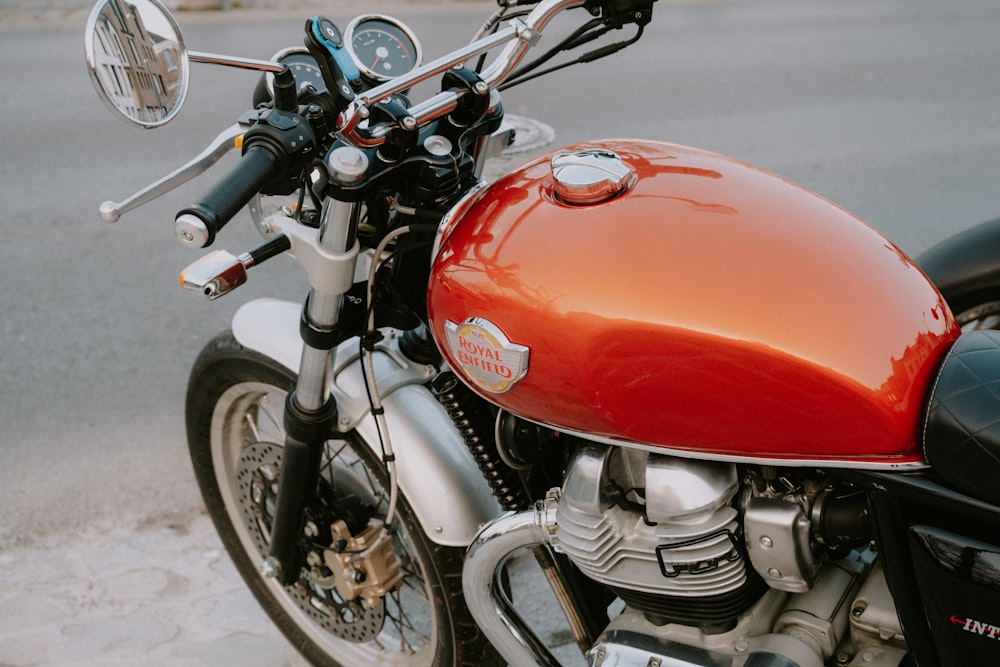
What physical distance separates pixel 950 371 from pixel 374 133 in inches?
34.8

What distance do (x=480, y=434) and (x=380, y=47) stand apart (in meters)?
0.71

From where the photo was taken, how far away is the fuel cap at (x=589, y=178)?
1481 millimetres

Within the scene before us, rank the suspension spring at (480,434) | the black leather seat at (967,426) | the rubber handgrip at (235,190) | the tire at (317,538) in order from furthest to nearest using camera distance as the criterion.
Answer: the tire at (317,538) → the suspension spring at (480,434) → the rubber handgrip at (235,190) → the black leather seat at (967,426)

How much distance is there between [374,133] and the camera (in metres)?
1.49

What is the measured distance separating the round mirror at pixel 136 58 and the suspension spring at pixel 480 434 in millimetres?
671

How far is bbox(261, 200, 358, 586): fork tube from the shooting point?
1.69 m

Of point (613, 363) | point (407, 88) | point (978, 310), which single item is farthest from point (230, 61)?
point (978, 310)

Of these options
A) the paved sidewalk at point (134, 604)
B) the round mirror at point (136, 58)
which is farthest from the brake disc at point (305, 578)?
the round mirror at point (136, 58)

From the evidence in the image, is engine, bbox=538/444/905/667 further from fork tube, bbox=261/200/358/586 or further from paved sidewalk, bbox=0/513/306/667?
paved sidewalk, bbox=0/513/306/667

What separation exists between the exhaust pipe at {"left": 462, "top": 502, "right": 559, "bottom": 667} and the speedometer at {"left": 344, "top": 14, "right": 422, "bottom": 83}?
795 millimetres

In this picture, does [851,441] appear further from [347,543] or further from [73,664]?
[73,664]

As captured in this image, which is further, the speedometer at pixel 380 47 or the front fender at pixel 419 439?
the front fender at pixel 419 439

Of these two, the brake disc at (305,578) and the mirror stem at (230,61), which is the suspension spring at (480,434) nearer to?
the brake disc at (305,578)

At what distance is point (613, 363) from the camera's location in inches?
55.4
